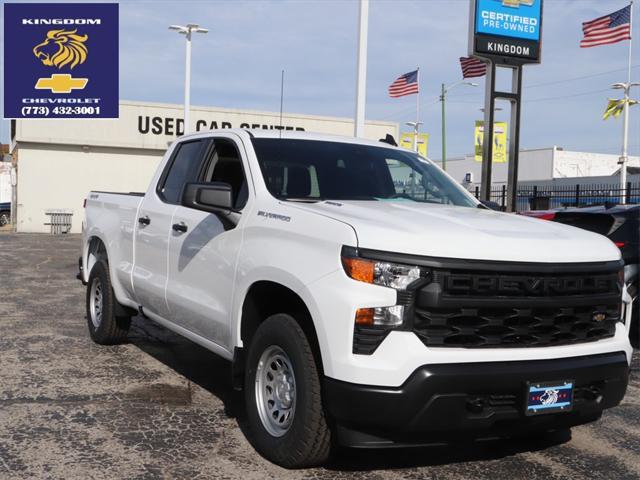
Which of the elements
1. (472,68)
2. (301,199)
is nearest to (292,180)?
(301,199)

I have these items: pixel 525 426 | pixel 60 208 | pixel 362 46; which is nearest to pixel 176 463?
pixel 525 426

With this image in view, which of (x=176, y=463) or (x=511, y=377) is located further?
(x=176, y=463)

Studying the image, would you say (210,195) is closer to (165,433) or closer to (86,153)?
(165,433)

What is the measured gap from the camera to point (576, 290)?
363 centimetres

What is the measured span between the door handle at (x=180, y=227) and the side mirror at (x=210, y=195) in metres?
0.71

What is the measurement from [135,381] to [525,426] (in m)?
3.27

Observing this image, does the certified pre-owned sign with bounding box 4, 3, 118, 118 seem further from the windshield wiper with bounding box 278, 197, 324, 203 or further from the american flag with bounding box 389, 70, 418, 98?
the windshield wiper with bounding box 278, 197, 324, 203

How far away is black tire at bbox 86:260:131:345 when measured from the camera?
6.57 meters

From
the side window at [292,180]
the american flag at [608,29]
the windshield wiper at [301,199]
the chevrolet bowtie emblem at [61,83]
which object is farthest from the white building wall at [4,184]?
the windshield wiper at [301,199]

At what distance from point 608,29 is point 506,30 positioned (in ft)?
55.6

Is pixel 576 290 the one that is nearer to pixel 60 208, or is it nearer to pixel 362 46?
pixel 362 46

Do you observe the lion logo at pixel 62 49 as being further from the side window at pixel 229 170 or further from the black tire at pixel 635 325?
the black tire at pixel 635 325

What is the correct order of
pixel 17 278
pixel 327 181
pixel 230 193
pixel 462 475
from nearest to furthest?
pixel 462 475 < pixel 230 193 < pixel 327 181 < pixel 17 278

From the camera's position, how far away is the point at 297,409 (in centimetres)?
363
